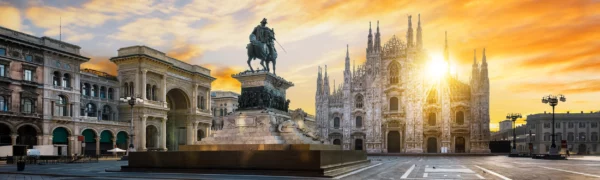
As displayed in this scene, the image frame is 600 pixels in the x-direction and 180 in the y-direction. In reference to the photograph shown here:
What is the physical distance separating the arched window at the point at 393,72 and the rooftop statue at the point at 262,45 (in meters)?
53.5

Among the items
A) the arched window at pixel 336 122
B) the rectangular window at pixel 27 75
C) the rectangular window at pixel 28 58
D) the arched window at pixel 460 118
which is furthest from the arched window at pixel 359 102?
the rectangular window at pixel 28 58

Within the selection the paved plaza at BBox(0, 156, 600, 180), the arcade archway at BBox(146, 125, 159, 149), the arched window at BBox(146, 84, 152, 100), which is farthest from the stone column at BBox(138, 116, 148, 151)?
the paved plaza at BBox(0, 156, 600, 180)

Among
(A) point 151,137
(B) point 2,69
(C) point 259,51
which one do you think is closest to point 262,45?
(C) point 259,51

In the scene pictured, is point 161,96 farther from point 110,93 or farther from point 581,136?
point 581,136

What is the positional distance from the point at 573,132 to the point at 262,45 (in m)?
101

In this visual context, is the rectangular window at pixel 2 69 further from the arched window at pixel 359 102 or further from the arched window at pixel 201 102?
the arched window at pixel 359 102

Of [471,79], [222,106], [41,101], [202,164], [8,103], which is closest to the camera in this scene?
[202,164]

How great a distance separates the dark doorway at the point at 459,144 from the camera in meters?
70.8

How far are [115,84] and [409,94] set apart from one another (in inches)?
1714

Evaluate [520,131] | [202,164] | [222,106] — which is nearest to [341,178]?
[202,164]

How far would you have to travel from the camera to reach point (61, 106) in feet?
164

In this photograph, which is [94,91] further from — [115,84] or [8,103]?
[8,103]

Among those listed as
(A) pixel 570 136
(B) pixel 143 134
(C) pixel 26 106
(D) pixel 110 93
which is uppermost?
(D) pixel 110 93

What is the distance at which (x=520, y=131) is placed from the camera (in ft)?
406
